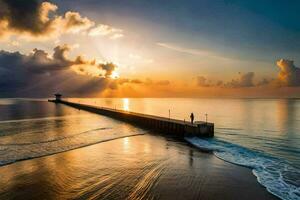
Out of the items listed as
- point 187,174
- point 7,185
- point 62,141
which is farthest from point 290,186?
point 62,141

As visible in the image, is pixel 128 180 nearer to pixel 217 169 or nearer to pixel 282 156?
pixel 217 169

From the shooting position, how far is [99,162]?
64.6ft

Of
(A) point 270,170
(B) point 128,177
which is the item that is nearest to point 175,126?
(A) point 270,170

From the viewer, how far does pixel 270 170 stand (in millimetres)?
18281

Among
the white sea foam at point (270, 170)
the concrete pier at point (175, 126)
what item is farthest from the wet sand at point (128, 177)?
the concrete pier at point (175, 126)

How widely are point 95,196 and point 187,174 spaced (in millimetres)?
7145

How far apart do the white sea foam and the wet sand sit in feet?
2.57

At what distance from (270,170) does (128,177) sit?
12.0m

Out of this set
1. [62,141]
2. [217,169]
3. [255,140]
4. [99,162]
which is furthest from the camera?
[255,140]

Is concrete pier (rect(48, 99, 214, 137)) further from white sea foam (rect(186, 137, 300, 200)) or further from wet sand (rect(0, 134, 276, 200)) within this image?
wet sand (rect(0, 134, 276, 200))

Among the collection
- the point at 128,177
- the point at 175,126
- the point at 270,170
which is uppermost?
the point at 175,126

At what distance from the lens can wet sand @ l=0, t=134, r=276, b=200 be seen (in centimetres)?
1321

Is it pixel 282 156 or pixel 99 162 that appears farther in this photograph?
pixel 282 156

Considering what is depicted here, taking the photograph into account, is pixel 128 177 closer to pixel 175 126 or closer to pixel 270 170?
pixel 270 170
